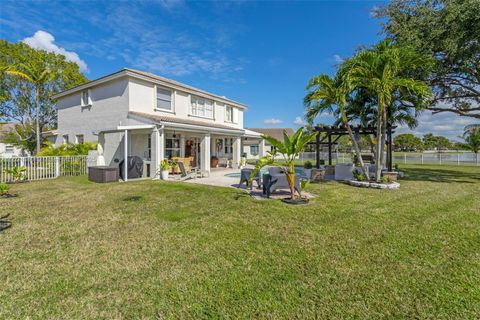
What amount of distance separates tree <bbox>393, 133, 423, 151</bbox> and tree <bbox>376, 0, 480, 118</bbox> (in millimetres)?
94028

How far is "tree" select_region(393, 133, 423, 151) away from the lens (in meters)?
94.0

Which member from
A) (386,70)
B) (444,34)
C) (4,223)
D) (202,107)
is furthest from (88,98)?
(444,34)

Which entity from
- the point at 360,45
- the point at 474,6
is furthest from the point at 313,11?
the point at 474,6

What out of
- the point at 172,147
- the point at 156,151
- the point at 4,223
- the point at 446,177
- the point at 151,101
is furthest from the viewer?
the point at 172,147

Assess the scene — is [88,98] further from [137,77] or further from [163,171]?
[163,171]

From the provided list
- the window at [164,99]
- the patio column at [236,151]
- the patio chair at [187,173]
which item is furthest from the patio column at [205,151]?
the patio column at [236,151]

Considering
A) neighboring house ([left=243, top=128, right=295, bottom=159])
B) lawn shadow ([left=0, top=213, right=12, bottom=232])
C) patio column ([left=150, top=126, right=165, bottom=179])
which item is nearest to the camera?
lawn shadow ([left=0, top=213, right=12, bottom=232])

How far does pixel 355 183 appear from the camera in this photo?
1191 centimetres

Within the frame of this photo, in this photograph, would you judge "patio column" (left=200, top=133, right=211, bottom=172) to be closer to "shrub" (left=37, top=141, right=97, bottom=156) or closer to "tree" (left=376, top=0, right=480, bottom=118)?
"shrub" (left=37, top=141, right=97, bottom=156)

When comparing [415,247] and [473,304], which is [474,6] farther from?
[473,304]

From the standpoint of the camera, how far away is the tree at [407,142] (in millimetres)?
94000

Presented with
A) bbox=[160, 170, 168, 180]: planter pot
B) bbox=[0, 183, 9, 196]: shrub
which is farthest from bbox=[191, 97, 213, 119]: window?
bbox=[0, 183, 9, 196]: shrub

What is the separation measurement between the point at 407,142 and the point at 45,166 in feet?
377

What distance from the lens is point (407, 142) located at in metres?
94.8
